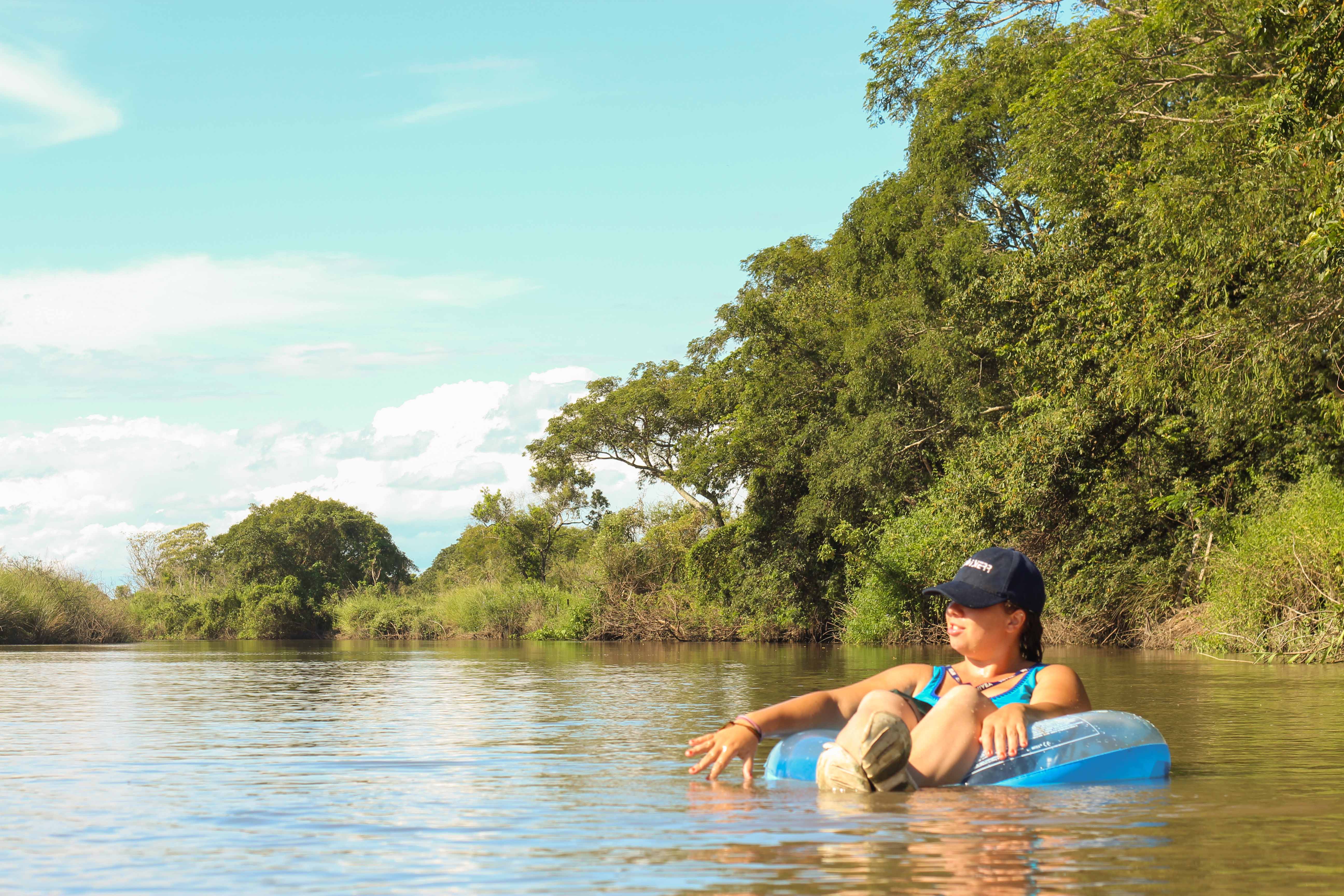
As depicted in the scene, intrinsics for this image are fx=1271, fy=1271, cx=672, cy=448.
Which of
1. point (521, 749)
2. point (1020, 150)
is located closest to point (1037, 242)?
point (1020, 150)

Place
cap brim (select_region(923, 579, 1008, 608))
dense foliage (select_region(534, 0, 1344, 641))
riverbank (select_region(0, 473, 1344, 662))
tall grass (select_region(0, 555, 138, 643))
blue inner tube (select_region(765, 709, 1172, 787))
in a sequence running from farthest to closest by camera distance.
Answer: tall grass (select_region(0, 555, 138, 643))
riverbank (select_region(0, 473, 1344, 662))
dense foliage (select_region(534, 0, 1344, 641))
blue inner tube (select_region(765, 709, 1172, 787))
cap brim (select_region(923, 579, 1008, 608))

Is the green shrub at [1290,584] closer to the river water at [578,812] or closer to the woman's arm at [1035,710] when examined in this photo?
the river water at [578,812]

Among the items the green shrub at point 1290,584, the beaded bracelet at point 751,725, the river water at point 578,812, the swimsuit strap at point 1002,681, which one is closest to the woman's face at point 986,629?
the swimsuit strap at point 1002,681

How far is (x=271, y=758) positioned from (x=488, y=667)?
42.4 feet

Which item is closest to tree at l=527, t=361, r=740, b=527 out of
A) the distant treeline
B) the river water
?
the distant treeline

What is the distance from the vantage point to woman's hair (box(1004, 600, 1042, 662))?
212 inches

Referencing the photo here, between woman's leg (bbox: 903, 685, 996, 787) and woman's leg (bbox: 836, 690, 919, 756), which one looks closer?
woman's leg (bbox: 836, 690, 919, 756)

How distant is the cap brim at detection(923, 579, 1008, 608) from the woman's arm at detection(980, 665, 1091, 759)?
43cm

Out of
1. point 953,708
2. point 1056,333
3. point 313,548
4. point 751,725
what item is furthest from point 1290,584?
point 313,548

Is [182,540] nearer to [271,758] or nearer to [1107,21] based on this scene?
[1107,21]

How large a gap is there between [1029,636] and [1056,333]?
54.3 ft

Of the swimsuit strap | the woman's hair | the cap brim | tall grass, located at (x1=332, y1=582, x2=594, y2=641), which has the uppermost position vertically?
the cap brim

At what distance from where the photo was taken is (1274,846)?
4.14 meters

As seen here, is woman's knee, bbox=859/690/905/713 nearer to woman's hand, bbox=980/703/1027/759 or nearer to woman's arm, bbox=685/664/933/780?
→ woman's arm, bbox=685/664/933/780
